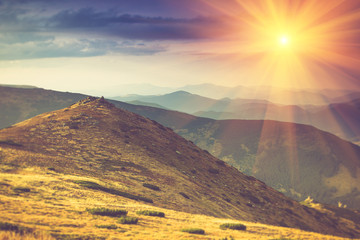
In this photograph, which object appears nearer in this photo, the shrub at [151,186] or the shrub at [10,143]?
the shrub at [151,186]

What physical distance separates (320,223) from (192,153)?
33.2 m

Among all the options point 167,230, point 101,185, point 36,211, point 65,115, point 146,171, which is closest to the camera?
point 36,211

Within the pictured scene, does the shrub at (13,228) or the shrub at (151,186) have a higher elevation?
A: the shrub at (13,228)

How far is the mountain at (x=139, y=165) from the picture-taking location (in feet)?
108

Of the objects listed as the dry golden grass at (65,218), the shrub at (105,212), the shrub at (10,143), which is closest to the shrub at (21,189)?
the dry golden grass at (65,218)

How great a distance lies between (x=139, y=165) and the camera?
1713 inches

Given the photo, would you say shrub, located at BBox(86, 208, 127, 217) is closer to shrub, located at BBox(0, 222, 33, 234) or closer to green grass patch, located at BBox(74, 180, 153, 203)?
shrub, located at BBox(0, 222, 33, 234)

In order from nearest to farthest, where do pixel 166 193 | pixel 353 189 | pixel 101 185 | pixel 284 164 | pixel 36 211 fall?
pixel 36 211 < pixel 101 185 < pixel 166 193 < pixel 353 189 < pixel 284 164

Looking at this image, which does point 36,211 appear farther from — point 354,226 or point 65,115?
point 354,226

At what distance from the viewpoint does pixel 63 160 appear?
119 ft

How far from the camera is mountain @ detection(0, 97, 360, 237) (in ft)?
108

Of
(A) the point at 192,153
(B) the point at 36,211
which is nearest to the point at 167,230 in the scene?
(B) the point at 36,211

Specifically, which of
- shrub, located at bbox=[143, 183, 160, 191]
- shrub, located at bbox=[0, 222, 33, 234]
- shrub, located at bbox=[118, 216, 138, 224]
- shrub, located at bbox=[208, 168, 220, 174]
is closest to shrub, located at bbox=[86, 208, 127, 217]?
shrub, located at bbox=[118, 216, 138, 224]

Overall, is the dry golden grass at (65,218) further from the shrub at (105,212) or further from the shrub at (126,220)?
the shrub at (105,212)
